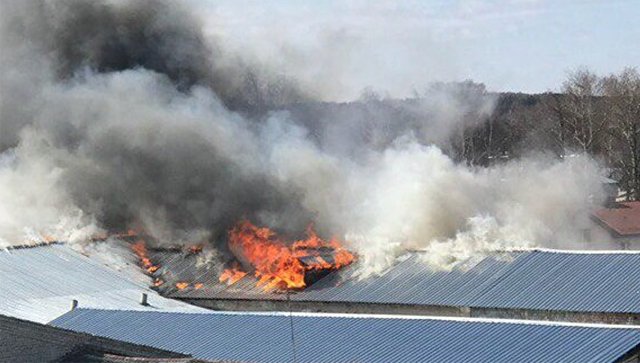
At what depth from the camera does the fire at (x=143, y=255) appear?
5103 cm

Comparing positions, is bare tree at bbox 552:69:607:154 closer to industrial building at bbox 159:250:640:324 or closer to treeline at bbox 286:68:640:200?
treeline at bbox 286:68:640:200

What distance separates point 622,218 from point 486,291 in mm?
37083

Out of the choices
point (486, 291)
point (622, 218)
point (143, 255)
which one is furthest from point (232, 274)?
point (622, 218)

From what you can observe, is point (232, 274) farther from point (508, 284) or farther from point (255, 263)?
point (508, 284)

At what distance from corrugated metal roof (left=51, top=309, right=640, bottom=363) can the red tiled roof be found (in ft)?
139

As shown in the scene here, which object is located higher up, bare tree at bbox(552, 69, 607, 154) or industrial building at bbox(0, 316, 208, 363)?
bare tree at bbox(552, 69, 607, 154)

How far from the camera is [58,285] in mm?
44375

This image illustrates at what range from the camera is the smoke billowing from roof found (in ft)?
165

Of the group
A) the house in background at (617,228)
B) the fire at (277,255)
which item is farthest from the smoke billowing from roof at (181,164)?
the house in background at (617,228)

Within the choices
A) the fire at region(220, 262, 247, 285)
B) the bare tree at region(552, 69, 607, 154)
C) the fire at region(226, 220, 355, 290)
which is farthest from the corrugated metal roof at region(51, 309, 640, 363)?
the bare tree at region(552, 69, 607, 154)

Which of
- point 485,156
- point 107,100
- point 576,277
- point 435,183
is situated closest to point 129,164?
point 107,100

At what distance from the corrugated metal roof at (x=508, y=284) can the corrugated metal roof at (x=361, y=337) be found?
683 centimetres

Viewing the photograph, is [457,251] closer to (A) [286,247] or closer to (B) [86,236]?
(A) [286,247]

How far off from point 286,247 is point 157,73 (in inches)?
572
